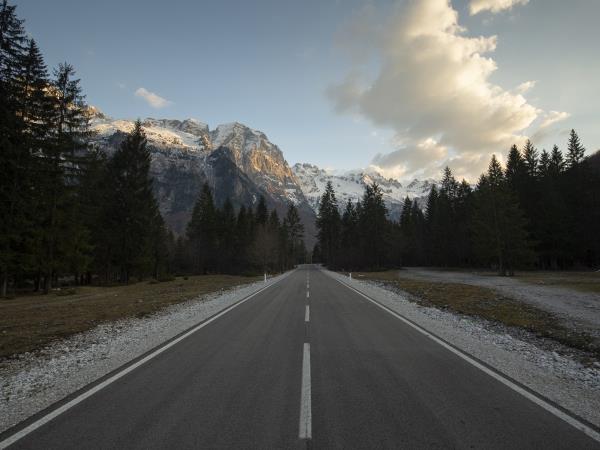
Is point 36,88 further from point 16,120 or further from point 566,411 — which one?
point 566,411

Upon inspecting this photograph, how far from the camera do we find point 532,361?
24.2 feet

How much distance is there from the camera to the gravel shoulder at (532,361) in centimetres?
528

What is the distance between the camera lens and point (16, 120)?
2238 centimetres

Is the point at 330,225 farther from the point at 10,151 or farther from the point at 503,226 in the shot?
the point at 10,151

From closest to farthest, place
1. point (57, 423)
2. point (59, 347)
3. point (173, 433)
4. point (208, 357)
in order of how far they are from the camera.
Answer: point (173, 433), point (57, 423), point (208, 357), point (59, 347)

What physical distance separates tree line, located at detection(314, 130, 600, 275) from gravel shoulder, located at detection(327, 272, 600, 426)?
35.6 meters

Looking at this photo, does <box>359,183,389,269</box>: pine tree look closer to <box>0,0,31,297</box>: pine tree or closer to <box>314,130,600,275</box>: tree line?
<box>314,130,600,275</box>: tree line

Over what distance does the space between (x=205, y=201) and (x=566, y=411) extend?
67.6 metres

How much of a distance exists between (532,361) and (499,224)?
39287mm

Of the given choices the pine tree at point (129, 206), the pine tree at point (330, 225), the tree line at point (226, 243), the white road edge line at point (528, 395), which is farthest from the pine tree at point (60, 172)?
the pine tree at point (330, 225)

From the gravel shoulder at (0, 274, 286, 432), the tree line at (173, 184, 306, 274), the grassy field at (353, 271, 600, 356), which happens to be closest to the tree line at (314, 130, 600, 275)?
the tree line at (173, 184, 306, 274)

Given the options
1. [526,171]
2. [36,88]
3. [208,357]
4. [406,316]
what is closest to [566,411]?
[208,357]

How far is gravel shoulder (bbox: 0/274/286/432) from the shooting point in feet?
17.2

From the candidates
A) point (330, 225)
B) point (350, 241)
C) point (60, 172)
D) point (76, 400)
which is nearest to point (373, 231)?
point (350, 241)
